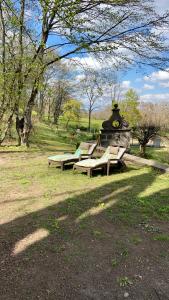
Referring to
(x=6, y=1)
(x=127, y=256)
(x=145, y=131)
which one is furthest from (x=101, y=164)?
(x=145, y=131)

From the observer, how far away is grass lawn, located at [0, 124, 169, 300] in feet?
12.2

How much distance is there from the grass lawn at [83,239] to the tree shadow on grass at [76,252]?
10 millimetres

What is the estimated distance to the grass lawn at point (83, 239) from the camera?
3.72m

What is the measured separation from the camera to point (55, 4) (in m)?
12.1

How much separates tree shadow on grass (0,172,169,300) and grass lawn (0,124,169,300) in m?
0.01

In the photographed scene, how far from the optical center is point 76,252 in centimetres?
453

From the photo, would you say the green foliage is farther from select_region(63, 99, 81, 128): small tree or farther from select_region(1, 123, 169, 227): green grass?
select_region(1, 123, 169, 227): green grass

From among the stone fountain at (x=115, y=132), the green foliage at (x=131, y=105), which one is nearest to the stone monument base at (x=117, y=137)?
the stone fountain at (x=115, y=132)

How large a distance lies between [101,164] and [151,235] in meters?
4.54

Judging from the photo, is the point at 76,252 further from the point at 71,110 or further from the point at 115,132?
the point at 71,110

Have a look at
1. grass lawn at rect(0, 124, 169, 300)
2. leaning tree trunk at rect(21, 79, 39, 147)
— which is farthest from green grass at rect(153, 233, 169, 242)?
leaning tree trunk at rect(21, 79, 39, 147)

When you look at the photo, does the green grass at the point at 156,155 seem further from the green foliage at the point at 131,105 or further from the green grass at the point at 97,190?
the green foliage at the point at 131,105

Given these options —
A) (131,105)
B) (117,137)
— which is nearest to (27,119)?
(117,137)

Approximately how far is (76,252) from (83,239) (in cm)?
44
